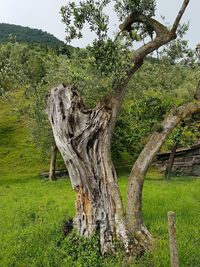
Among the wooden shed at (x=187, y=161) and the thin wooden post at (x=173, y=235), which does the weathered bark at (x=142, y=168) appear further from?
the wooden shed at (x=187, y=161)

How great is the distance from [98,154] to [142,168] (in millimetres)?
1781

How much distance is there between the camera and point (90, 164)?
16266 millimetres

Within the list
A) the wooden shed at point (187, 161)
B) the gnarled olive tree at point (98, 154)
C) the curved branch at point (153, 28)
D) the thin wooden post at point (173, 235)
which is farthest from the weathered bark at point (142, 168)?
the wooden shed at point (187, 161)

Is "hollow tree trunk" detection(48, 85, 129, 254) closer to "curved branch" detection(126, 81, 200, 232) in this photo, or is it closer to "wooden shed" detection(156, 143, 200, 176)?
"curved branch" detection(126, 81, 200, 232)

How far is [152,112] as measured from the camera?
32.7 metres

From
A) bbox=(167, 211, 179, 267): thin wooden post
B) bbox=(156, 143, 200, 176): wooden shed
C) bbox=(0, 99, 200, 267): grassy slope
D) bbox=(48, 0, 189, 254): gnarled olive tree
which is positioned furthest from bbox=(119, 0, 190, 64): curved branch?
bbox=(156, 143, 200, 176): wooden shed

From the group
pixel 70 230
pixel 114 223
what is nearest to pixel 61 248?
pixel 70 230

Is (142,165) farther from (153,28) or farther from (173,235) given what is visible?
(153,28)

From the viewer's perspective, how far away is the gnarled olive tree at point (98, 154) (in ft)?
51.6

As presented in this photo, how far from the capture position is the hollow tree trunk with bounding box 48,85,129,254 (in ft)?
52.1

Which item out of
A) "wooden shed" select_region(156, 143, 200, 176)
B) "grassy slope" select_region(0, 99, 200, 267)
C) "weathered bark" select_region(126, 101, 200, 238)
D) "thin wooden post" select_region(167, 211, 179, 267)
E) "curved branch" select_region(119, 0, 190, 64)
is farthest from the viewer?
"wooden shed" select_region(156, 143, 200, 176)


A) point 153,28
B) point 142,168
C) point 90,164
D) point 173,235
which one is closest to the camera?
point 173,235

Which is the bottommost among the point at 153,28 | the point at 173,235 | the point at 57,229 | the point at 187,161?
the point at 57,229

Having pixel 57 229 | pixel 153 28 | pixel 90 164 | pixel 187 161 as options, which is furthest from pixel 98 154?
pixel 187 161
